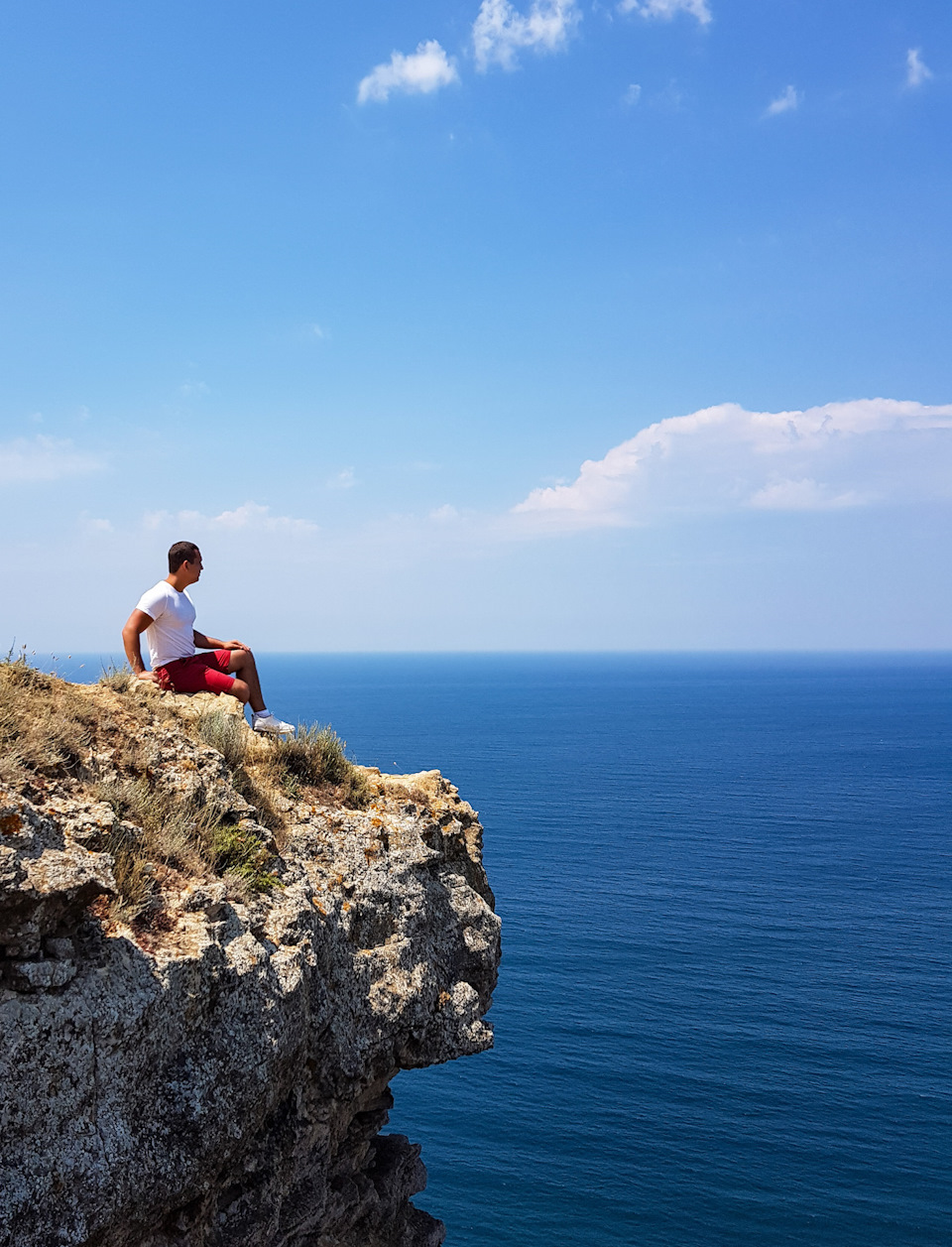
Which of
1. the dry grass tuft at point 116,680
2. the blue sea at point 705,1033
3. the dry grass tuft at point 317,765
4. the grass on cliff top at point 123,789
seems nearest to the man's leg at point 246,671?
the dry grass tuft at point 317,765

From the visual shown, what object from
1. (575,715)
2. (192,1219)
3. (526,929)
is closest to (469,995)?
(192,1219)

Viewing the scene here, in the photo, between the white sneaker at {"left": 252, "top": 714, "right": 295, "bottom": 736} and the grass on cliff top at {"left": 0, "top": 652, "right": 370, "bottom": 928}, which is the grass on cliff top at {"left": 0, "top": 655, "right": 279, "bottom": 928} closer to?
the grass on cliff top at {"left": 0, "top": 652, "right": 370, "bottom": 928}

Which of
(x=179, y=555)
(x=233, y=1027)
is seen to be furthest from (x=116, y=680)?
(x=233, y=1027)

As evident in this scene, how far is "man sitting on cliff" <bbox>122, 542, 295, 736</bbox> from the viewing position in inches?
413

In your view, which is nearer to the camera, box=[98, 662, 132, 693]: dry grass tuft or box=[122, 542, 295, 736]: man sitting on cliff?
box=[98, 662, 132, 693]: dry grass tuft

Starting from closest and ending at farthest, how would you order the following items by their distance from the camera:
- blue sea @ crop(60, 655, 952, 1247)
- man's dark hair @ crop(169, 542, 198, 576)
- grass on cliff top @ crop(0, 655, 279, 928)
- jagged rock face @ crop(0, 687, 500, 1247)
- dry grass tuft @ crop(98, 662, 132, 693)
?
1. jagged rock face @ crop(0, 687, 500, 1247)
2. grass on cliff top @ crop(0, 655, 279, 928)
3. dry grass tuft @ crop(98, 662, 132, 693)
4. man's dark hair @ crop(169, 542, 198, 576)
5. blue sea @ crop(60, 655, 952, 1247)

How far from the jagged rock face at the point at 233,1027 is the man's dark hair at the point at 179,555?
97.0 inches

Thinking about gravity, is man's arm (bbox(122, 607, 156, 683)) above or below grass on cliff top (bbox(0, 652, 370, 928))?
above

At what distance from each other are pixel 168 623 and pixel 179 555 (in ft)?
2.82

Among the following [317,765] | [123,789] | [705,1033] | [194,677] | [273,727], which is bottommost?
[705,1033]

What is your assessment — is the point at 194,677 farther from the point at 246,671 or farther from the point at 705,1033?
the point at 705,1033

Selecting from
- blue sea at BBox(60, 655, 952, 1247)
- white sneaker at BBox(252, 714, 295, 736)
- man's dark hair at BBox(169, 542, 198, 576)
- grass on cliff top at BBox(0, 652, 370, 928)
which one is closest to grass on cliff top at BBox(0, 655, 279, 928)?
grass on cliff top at BBox(0, 652, 370, 928)

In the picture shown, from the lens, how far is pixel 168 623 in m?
10.7

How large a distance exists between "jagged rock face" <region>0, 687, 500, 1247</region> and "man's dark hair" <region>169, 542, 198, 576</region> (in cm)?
246
